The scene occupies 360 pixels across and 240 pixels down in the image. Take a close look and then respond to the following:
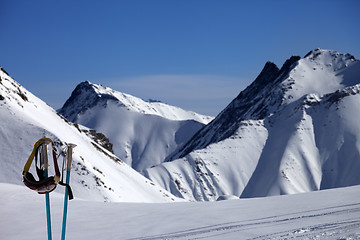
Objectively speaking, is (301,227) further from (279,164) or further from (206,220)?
(279,164)

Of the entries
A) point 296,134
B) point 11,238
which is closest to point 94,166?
point 11,238

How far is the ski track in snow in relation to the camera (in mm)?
12281

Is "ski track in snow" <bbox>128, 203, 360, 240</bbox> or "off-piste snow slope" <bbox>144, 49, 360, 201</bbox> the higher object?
"ski track in snow" <bbox>128, 203, 360, 240</bbox>

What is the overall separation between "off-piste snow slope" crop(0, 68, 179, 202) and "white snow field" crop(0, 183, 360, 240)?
24.4 meters

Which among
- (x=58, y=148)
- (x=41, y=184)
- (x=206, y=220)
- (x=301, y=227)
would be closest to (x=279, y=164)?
(x=58, y=148)

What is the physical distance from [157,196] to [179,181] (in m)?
108

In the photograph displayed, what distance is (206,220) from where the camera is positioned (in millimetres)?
17922

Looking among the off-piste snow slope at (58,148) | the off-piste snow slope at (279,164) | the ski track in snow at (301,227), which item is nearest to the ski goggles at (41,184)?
the ski track in snow at (301,227)

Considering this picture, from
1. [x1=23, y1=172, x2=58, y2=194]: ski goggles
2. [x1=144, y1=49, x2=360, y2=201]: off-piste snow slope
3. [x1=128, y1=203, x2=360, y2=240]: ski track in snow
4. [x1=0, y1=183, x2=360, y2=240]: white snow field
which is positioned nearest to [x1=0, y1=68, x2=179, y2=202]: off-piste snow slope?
[x1=0, y1=183, x2=360, y2=240]: white snow field

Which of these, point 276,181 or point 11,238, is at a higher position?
point 11,238

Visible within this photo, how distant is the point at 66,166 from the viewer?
374 inches

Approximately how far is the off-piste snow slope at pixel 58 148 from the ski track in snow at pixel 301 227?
3346 centimetres

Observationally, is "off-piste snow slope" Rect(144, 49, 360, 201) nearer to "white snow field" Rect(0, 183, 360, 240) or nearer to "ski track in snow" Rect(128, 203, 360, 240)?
"white snow field" Rect(0, 183, 360, 240)

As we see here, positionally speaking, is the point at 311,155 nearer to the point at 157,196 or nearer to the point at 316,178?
the point at 316,178
